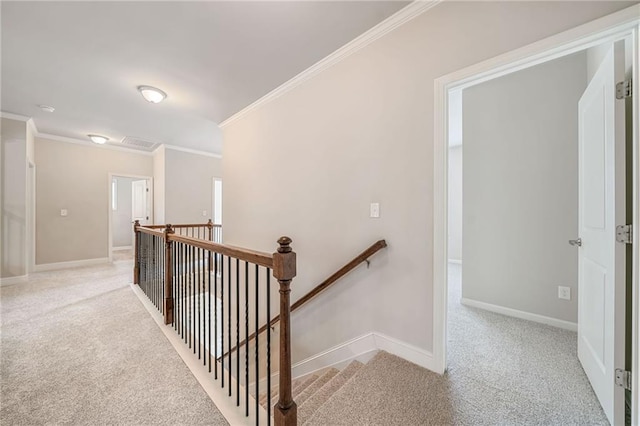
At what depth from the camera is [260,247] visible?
328cm

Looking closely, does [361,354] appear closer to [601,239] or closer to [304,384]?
[304,384]

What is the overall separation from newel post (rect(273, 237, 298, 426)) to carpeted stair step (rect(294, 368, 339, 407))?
76cm

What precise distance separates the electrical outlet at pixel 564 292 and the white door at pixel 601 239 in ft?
2.50

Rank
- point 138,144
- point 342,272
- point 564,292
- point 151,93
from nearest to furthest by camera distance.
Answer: point 342,272 → point 564,292 → point 151,93 → point 138,144

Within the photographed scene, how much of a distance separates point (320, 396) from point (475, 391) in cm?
93

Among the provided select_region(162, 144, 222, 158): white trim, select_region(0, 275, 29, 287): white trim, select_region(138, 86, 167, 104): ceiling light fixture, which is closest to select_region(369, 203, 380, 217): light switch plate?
select_region(138, 86, 167, 104): ceiling light fixture

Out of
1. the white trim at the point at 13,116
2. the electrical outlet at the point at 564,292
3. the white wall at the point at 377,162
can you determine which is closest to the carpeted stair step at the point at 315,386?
the white wall at the point at 377,162

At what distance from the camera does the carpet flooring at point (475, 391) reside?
1347 mm

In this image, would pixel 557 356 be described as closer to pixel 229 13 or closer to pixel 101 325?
pixel 229 13

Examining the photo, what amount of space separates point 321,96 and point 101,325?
3.02 meters

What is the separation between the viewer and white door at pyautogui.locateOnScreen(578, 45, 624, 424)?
1311mm

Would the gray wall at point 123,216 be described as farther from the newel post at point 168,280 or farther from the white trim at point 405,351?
the white trim at point 405,351

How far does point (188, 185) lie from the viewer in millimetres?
5793

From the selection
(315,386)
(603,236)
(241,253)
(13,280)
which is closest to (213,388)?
(315,386)
